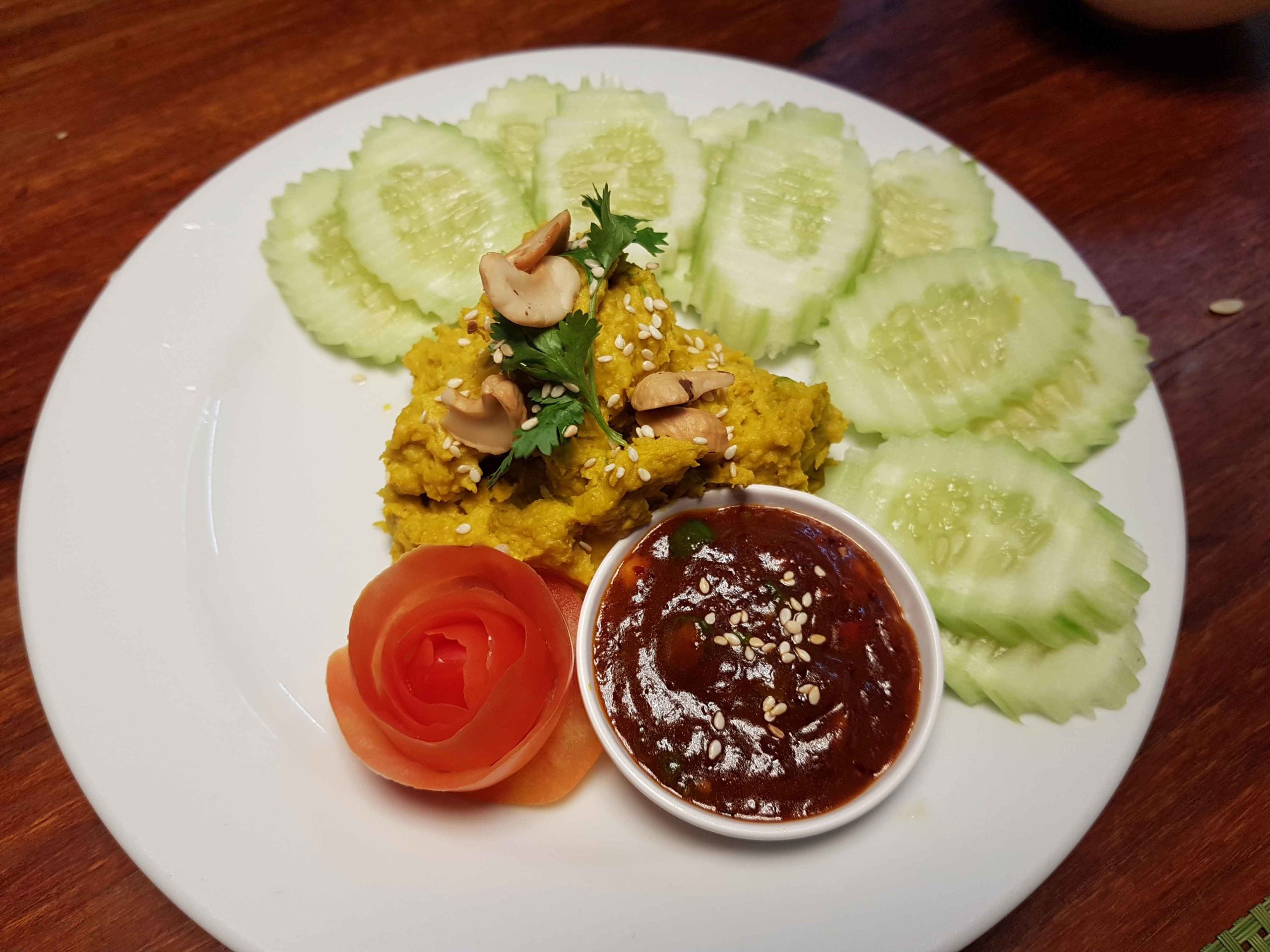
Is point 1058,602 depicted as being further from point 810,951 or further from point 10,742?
point 10,742

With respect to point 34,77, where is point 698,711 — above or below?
below

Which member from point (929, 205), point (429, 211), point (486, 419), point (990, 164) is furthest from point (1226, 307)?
point (429, 211)

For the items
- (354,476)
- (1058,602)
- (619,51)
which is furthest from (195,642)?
(619,51)

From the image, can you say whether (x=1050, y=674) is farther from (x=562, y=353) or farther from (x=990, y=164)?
(x=990, y=164)

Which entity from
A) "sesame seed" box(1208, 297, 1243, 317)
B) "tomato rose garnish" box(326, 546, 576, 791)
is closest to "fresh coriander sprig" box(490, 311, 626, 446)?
"tomato rose garnish" box(326, 546, 576, 791)

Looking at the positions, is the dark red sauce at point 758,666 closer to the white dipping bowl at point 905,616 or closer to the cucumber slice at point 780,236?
the white dipping bowl at point 905,616

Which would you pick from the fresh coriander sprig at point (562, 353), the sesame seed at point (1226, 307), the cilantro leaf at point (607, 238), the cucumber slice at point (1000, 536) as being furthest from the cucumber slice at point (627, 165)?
the sesame seed at point (1226, 307)

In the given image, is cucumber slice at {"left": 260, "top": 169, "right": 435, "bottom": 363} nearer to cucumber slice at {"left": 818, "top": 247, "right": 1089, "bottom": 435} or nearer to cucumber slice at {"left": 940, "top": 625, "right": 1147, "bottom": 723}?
cucumber slice at {"left": 818, "top": 247, "right": 1089, "bottom": 435}
